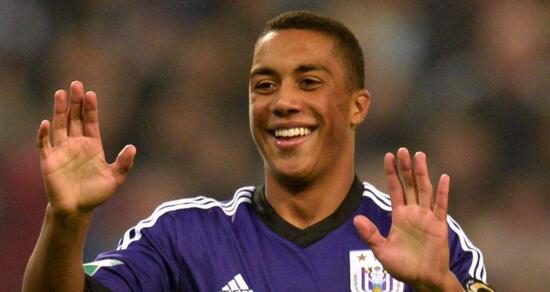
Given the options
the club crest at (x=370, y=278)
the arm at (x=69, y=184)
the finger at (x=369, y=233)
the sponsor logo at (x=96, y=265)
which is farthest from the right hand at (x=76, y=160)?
the club crest at (x=370, y=278)

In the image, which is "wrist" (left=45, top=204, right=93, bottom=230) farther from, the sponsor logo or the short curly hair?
the short curly hair

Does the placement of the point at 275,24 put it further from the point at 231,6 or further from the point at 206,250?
the point at 231,6

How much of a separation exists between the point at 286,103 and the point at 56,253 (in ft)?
3.35

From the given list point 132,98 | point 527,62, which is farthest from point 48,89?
point 527,62

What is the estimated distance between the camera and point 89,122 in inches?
126

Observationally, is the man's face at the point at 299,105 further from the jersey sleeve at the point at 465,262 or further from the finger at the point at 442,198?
the finger at the point at 442,198

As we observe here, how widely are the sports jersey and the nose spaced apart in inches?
14.4

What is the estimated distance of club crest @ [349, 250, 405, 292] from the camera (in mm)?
3666

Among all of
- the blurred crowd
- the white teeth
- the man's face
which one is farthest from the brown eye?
the blurred crowd

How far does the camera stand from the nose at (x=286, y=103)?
3.77 m

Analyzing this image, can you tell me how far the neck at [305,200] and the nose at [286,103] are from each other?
0.86 feet

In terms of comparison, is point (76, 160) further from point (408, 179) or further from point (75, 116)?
point (408, 179)

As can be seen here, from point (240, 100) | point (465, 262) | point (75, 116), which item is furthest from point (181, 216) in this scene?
point (240, 100)

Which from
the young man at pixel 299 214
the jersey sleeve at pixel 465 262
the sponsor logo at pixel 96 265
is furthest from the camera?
the jersey sleeve at pixel 465 262
